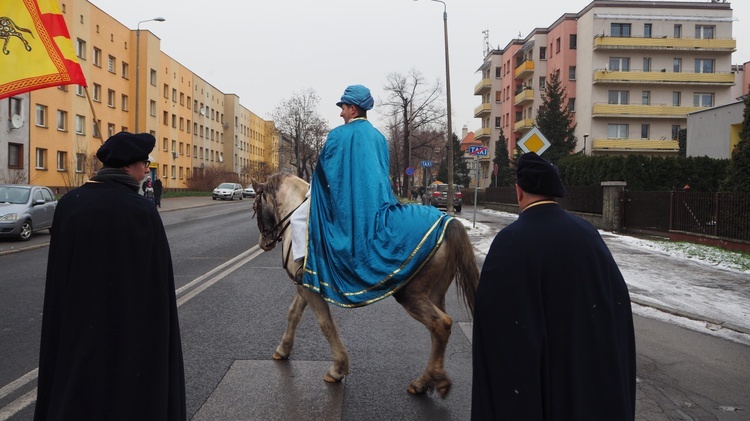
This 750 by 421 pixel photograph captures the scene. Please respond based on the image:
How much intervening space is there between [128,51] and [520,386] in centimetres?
5449

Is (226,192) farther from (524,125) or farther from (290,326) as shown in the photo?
(290,326)

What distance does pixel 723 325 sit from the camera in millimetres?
7359

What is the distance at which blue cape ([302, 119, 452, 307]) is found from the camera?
427 centimetres

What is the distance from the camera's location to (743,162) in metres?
14.8

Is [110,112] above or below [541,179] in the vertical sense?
above

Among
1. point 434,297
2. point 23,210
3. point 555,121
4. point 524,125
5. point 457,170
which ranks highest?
point 524,125

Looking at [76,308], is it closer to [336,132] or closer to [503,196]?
[336,132]

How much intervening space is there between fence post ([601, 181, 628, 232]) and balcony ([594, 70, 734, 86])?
3700 centimetres

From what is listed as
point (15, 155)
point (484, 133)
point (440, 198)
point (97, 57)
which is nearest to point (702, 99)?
point (484, 133)

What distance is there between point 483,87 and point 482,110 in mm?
3014

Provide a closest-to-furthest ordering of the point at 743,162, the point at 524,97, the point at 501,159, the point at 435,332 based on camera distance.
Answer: the point at 435,332
the point at 743,162
the point at 524,97
the point at 501,159

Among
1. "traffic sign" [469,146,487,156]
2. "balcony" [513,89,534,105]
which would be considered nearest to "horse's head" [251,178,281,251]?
"traffic sign" [469,146,487,156]

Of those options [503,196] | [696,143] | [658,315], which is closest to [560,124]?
[503,196]

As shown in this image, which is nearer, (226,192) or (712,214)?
(712,214)
